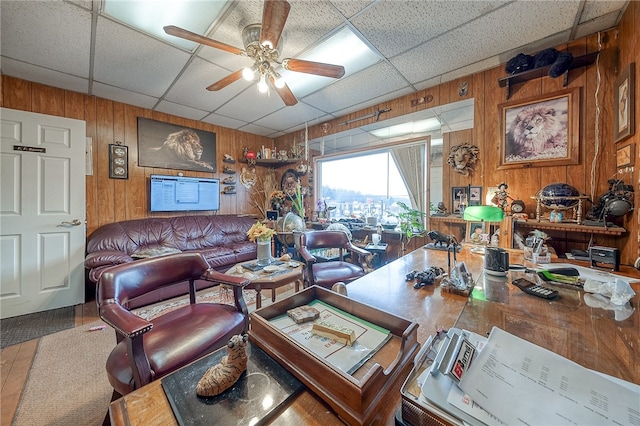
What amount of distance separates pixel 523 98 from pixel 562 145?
58cm

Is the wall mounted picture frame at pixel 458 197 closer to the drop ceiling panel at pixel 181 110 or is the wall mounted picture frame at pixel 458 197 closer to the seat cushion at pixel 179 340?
the seat cushion at pixel 179 340

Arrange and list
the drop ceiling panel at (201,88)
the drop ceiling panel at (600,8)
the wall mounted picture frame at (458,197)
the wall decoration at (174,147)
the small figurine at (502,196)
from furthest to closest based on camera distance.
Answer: the wall decoration at (174,147) → the wall mounted picture frame at (458,197) → the drop ceiling panel at (201,88) → the small figurine at (502,196) → the drop ceiling panel at (600,8)

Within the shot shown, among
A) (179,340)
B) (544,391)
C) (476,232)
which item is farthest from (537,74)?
(179,340)

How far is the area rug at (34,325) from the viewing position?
2082 millimetres

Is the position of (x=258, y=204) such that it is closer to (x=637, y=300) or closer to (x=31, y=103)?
(x=31, y=103)

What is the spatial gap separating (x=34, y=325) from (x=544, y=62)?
5.43 meters

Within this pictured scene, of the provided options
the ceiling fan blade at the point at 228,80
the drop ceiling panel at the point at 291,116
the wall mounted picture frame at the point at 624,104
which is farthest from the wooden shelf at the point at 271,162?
the wall mounted picture frame at the point at 624,104

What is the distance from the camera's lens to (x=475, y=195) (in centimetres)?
262

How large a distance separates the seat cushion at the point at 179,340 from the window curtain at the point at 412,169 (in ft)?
12.2

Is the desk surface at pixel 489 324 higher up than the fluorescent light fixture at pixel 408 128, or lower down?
lower down

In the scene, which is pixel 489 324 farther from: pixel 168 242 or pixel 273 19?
pixel 168 242

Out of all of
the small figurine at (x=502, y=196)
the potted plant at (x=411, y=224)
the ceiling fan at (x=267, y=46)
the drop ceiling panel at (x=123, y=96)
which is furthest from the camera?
the potted plant at (x=411, y=224)

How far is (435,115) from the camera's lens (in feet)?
10.3

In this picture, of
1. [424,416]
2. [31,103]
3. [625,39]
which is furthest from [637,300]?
[31,103]
